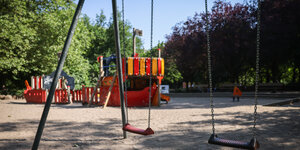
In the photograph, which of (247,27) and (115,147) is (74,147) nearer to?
(115,147)

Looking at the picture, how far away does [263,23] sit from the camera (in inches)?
867

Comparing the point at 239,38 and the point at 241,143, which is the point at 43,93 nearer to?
the point at 241,143

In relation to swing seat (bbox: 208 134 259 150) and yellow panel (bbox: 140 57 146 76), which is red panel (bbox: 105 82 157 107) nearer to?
yellow panel (bbox: 140 57 146 76)

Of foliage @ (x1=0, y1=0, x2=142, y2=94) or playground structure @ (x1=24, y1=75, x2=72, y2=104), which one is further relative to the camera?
foliage @ (x1=0, y1=0, x2=142, y2=94)

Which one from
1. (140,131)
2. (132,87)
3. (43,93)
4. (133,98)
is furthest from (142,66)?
(43,93)

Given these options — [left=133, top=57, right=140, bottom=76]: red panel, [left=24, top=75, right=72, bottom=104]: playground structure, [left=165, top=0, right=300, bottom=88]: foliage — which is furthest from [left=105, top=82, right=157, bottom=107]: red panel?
[left=165, top=0, right=300, bottom=88]: foliage

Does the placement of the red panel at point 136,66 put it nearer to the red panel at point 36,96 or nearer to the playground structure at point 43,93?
the playground structure at point 43,93

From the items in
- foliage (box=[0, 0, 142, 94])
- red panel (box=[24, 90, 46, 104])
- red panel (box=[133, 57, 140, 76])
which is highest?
foliage (box=[0, 0, 142, 94])

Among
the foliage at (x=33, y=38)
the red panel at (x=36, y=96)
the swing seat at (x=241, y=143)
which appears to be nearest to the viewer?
the swing seat at (x=241, y=143)

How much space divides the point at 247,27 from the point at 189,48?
21.6ft

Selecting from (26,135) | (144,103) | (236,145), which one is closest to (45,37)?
(144,103)

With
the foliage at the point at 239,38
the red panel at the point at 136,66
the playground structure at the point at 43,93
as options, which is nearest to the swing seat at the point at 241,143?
the red panel at the point at 136,66

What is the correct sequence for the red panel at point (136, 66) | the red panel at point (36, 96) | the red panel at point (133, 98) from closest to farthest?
the red panel at point (136, 66) → the red panel at point (133, 98) → the red panel at point (36, 96)

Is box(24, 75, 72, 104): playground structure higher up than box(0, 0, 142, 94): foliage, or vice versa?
box(0, 0, 142, 94): foliage
